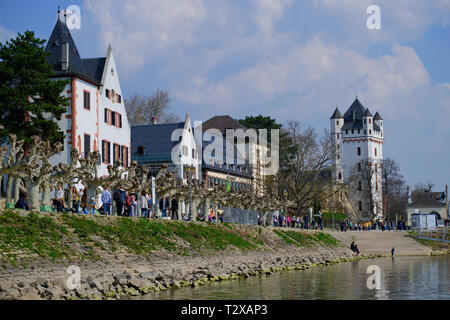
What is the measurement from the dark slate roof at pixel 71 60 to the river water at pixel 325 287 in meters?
25.6

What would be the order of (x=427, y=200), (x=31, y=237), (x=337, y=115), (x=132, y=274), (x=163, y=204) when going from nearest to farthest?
(x=31, y=237) < (x=132, y=274) < (x=163, y=204) < (x=427, y=200) < (x=337, y=115)

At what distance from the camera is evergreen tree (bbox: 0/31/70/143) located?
5134 centimetres

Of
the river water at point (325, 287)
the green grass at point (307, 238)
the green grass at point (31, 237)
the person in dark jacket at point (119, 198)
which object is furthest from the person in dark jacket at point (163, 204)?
the green grass at point (31, 237)

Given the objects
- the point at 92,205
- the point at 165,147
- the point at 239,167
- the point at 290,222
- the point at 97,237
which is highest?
the point at 165,147

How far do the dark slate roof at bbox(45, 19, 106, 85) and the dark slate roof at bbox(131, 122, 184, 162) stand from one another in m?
18.5

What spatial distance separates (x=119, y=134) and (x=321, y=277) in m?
29.9

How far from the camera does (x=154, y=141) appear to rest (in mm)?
82688

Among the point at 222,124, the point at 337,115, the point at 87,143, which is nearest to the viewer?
the point at 87,143

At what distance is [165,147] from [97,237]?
46.1 meters

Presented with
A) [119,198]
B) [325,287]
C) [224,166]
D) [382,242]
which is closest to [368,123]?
[224,166]

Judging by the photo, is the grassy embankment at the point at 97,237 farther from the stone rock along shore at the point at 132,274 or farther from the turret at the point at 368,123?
the turret at the point at 368,123

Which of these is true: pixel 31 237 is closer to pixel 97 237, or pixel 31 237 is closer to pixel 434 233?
pixel 97 237

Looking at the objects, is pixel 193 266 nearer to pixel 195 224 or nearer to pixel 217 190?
pixel 195 224

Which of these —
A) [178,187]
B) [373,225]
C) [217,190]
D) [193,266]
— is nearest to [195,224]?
[178,187]
